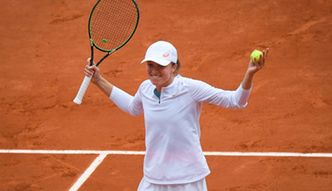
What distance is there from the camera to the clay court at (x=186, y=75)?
791cm

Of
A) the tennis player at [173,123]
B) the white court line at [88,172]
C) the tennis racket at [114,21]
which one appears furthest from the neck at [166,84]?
the white court line at [88,172]

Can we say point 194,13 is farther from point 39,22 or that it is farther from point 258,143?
point 258,143

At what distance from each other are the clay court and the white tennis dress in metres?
2.91

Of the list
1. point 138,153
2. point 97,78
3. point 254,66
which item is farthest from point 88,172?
point 254,66

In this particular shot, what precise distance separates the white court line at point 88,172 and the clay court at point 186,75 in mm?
44

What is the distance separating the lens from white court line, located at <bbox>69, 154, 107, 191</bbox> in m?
7.64

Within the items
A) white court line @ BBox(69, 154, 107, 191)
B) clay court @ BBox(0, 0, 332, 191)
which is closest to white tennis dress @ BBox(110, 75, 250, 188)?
clay court @ BBox(0, 0, 332, 191)

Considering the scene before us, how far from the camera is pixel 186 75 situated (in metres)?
10.8

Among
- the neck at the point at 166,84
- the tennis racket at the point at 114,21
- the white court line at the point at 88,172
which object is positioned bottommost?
the white court line at the point at 88,172

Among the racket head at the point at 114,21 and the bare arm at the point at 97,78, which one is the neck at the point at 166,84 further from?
the racket head at the point at 114,21

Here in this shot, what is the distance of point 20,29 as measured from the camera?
1327 cm

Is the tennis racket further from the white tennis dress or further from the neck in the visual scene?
the white tennis dress

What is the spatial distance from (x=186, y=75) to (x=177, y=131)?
6.26m

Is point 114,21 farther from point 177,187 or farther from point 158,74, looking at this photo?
point 177,187
